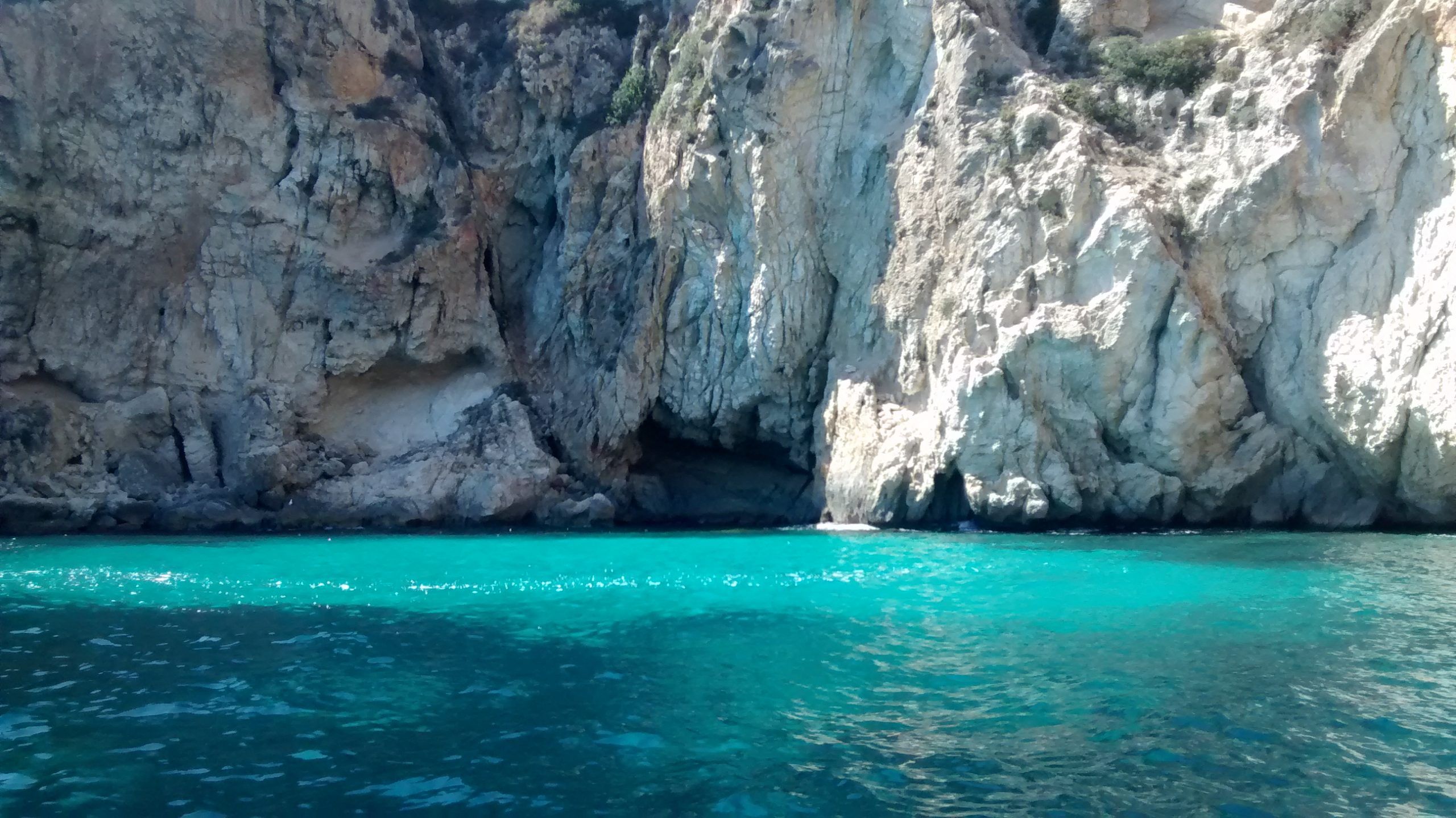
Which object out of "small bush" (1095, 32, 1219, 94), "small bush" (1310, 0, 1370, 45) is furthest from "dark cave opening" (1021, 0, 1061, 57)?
"small bush" (1310, 0, 1370, 45)

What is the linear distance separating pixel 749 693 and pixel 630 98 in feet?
99.9

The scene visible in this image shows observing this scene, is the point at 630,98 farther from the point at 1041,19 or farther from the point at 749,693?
the point at 749,693

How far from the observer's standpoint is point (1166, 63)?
27109 millimetres

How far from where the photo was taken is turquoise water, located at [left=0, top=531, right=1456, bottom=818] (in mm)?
6691

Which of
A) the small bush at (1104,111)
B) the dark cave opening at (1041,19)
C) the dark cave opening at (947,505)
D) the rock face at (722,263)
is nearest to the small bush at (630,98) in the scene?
the rock face at (722,263)

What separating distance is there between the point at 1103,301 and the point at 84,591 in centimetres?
2110

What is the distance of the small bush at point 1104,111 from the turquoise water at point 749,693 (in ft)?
45.5

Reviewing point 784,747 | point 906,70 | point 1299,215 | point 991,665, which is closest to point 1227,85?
point 1299,215

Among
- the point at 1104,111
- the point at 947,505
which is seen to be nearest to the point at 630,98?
the point at 1104,111

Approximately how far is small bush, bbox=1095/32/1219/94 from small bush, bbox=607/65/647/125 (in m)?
15.7

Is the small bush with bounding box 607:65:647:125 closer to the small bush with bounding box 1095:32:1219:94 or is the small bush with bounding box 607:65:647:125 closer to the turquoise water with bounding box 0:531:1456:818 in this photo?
the small bush with bounding box 1095:32:1219:94

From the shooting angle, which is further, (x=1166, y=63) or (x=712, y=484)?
(x=712, y=484)

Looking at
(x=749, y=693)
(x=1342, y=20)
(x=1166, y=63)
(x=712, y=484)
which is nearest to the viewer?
(x=749, y=693)

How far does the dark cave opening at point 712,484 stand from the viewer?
33500mm
